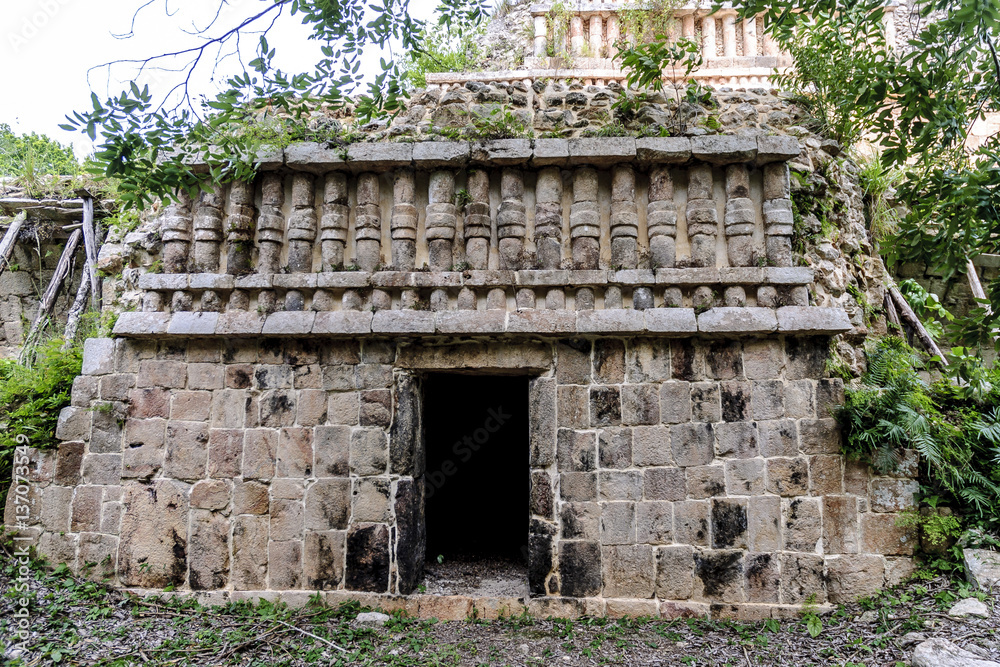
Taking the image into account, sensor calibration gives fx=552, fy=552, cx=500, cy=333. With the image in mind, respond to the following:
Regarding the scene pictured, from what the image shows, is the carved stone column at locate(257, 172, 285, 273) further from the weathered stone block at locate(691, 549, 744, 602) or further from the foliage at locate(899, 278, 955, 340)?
the foliage at locate(899, 278, 955, 340)

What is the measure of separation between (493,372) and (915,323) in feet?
13.5

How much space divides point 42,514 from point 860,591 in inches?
254

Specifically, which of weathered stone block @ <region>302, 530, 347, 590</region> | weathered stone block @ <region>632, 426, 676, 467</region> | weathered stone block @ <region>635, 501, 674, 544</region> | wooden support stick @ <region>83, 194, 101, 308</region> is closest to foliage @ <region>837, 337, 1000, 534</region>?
weathered stone block @ <region>632, 426, 676, 467</region>

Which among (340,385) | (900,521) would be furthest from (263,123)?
(900,521)

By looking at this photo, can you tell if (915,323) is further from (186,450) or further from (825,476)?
(186,450)

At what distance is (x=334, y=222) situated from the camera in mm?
4680

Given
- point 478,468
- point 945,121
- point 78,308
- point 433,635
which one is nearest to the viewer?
point 945,121

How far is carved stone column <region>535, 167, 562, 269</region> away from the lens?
14.8ft

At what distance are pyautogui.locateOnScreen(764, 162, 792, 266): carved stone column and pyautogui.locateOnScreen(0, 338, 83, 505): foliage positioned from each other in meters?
6.05

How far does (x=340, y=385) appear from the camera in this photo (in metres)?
4.54

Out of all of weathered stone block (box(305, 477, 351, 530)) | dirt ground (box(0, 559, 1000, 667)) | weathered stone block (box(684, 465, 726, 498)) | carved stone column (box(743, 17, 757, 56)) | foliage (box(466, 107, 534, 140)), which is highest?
carved stone column (box(743, 17, 757, 56))

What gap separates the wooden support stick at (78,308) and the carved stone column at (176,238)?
5.09 ft

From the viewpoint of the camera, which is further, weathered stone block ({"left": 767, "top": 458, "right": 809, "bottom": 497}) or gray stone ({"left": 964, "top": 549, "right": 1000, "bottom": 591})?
weathered stone block ({"left": 767, "top": 458, "right": 809, "bottom": 497})

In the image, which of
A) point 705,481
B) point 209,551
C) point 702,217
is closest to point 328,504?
point 209,551
